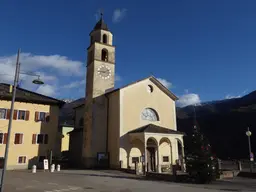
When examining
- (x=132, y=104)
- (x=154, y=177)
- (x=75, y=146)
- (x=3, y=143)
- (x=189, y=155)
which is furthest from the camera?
(x=75, y=146)

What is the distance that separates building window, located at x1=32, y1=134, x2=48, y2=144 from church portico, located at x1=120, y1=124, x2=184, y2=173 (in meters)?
10.1

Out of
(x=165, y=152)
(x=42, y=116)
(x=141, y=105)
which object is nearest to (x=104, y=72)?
(x=141, y=105)

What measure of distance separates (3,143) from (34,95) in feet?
23.4

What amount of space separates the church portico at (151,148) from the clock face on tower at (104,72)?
872 cm

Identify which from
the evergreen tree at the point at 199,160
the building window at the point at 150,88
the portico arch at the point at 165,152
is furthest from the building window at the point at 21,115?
the evergreen tree at the point at 199,160

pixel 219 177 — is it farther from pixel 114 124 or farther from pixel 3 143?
pixel 3 143

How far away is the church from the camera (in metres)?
28.2

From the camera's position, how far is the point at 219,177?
22.4 metres

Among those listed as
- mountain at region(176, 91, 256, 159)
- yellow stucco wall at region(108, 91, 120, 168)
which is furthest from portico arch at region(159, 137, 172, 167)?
mountain at region(176, 91, 256, 159)

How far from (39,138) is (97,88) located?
9.53 metres

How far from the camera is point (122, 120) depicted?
28500 millimetres

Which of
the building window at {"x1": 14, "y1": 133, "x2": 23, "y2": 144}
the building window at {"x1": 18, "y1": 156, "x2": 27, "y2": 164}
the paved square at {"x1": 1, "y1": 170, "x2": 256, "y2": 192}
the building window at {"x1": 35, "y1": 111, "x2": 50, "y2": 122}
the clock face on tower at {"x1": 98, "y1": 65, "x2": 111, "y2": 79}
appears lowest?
the paved square at {"x1": 1, "y1": 170, "x2": 256, "y2": 192}

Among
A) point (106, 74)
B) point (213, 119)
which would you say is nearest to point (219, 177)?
point (106, 74)

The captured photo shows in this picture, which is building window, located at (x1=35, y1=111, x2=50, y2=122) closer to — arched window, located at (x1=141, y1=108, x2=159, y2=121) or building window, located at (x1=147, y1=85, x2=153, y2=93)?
arched window, located at (x1=141, y1=108, x2=159, y2=121)
